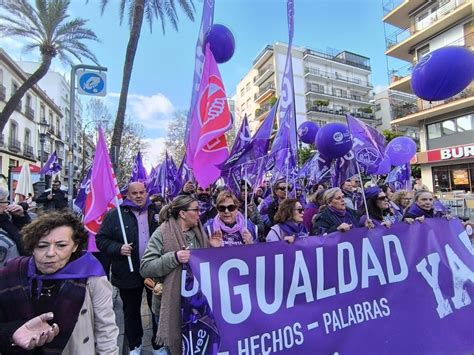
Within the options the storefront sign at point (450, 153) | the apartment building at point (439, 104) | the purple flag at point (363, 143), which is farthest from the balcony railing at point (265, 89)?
the purple flag at point (363, 143)

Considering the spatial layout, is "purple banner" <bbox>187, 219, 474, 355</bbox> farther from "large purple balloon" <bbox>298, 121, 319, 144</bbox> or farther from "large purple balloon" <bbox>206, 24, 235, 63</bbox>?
"large purple balloon" <bbox>298, 121, 319, 144</bbox>

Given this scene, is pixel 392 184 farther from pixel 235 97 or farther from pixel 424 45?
pixel 235 97

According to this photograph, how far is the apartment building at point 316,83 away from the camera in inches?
1935

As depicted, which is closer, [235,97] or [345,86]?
[345,86]

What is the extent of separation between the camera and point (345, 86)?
53.5m

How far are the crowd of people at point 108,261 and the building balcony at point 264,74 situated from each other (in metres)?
49.2

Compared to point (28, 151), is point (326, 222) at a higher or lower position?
lower

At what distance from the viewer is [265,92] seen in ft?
169

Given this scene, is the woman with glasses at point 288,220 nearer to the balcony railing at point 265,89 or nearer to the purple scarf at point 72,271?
the purple scarf at point 72,271

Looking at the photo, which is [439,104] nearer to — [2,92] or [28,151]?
[2,92]

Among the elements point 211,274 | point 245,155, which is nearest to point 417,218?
point 245,155

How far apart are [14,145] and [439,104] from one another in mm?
35989

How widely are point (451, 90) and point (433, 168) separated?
2011 cm

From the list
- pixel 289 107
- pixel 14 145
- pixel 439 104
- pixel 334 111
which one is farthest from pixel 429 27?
pixel 14 145
